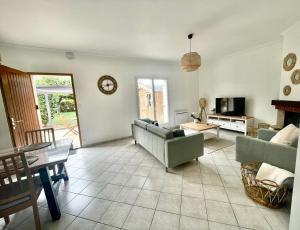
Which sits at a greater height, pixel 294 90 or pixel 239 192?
pixel 294 90

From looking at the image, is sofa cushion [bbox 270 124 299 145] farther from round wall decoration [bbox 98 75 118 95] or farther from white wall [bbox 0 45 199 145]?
round wall decoration [bbox 98 75 118 95]

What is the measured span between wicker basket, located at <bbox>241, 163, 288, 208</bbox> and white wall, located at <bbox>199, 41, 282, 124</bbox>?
2.96 m

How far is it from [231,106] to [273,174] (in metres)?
3.25

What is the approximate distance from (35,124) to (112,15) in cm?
288

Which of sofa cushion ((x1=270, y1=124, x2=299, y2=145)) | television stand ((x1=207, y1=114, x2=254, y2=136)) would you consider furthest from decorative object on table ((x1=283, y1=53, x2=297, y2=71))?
sofa cushion ((x1=270, y1=124, x2=299, y2=145))

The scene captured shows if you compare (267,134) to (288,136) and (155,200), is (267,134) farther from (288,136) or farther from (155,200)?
(155,200)

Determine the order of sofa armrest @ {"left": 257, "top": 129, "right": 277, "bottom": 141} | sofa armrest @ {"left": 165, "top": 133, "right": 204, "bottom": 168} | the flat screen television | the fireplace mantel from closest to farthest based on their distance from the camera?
sofa armrest @ {"left": 165, "top": 133, "right": 204, "bottom": 168} → sofa armrest @ {"left": 257, "top": 129, "right": 277, "bottom": 141} → the fireplace mantel → the flat screen television

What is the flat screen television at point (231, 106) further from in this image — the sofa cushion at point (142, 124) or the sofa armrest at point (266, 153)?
the sofa cushion at point (142, 124)

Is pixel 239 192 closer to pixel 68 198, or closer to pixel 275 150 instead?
pixel 275 150

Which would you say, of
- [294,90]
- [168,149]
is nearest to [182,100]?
[294,90]

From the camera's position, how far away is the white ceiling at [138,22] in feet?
6.17

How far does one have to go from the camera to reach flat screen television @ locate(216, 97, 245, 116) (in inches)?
171

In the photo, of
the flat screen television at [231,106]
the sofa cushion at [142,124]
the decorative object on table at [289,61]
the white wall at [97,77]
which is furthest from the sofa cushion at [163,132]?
Answer: the flat screen television at [231,106]

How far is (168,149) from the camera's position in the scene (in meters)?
2.31
